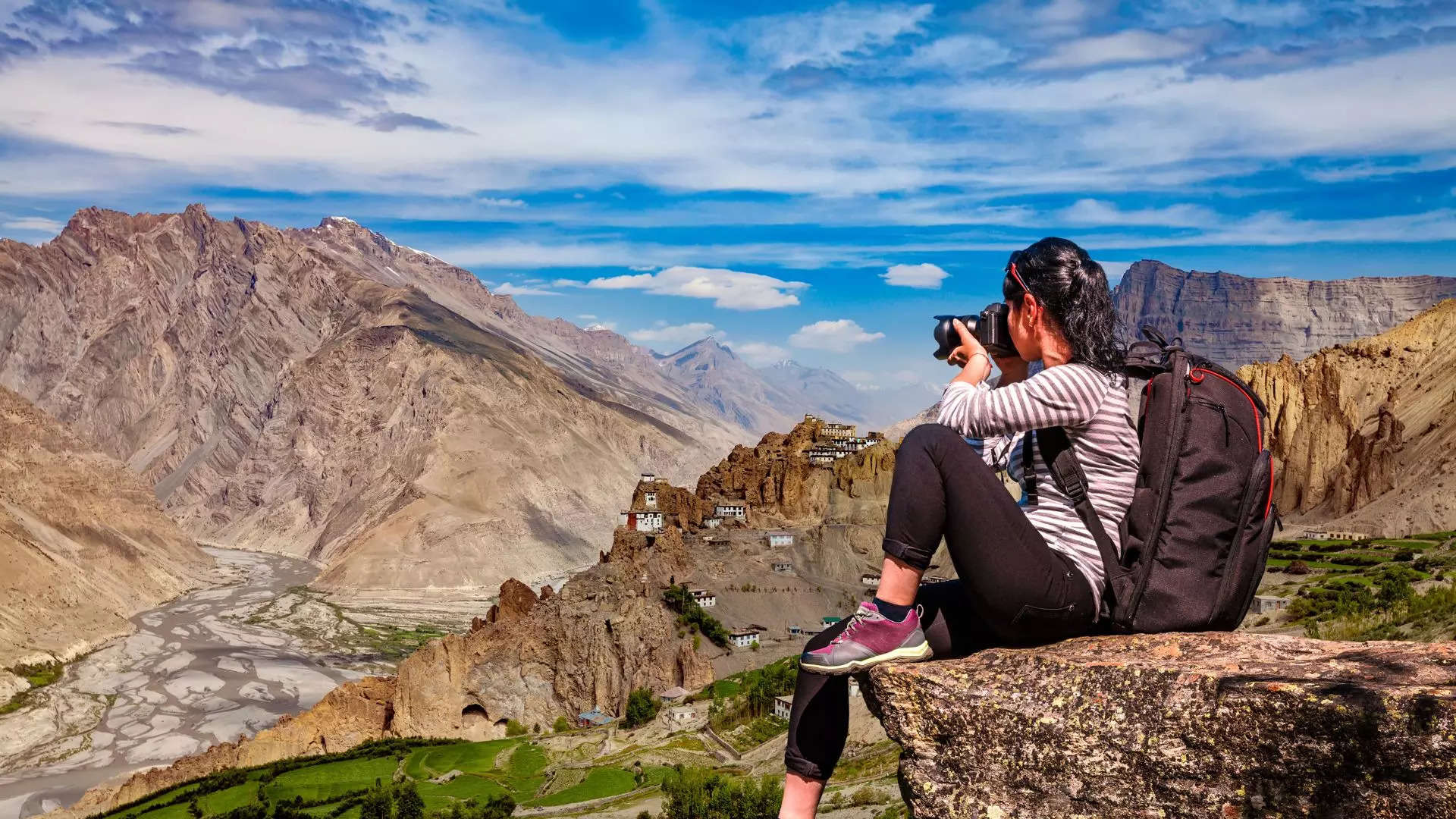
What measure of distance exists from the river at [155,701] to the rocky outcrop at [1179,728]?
209 feet

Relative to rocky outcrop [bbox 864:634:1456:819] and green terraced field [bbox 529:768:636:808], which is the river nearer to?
green terraced field [bbox 529:768:636:808]

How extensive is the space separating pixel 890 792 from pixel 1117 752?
61.9 ft

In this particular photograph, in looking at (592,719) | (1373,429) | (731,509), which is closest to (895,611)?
(592,719)

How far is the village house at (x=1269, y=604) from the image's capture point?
34.5 m

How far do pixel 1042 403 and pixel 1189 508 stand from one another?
0.95 m

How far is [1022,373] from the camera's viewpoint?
6848 millimetres

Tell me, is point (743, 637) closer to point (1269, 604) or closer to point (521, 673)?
point (521, 673)

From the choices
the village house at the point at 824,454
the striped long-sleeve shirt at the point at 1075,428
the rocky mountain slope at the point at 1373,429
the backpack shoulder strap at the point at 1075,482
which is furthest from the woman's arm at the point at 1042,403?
the village house at the point at 824,454

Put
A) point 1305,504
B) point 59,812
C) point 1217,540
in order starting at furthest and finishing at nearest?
1. point 1305,504
2. point 59,812
3. point 1217,540

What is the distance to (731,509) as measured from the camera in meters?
92.2

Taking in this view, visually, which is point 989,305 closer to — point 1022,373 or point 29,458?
point 1022,373

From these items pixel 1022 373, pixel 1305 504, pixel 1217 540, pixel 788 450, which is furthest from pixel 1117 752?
pixel 788 450

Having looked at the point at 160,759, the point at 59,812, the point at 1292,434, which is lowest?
the point at 160,759

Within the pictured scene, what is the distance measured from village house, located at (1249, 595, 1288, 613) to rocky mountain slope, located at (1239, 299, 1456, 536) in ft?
109
